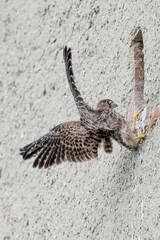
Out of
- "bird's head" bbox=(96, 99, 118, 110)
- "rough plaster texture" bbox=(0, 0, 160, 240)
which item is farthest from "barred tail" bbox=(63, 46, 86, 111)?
"rough plaster texture" bbox=(0, 0, 160, 240)

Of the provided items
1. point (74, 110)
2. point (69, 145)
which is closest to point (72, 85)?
point (69, 145)

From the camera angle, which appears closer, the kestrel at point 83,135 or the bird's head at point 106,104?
the kestrel at point 83,135

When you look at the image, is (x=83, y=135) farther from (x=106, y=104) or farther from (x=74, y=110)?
(x=74, y=110)

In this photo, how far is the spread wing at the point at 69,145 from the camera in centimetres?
340

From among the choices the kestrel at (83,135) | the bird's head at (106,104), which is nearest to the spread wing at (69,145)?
the kestrel at (83,135)

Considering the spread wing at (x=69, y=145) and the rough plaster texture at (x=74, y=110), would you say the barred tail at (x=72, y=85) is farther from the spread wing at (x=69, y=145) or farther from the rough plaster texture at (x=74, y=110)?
the rough plaster texture at (x=74, y=110)

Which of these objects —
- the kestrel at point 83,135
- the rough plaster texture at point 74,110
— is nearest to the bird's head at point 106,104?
the kestrel at point 83,135

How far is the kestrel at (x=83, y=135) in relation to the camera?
327 centimetres

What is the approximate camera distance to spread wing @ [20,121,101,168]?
11.2 feet

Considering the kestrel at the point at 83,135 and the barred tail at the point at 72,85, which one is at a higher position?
the barred tail at the point at 72,85

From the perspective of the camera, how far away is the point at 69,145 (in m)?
3.44

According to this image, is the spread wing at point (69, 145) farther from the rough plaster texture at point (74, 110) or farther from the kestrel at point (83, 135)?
the rough plaster texture at point (74, 110)

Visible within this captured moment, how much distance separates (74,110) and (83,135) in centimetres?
71

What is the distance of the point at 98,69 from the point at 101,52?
0.35 feet
